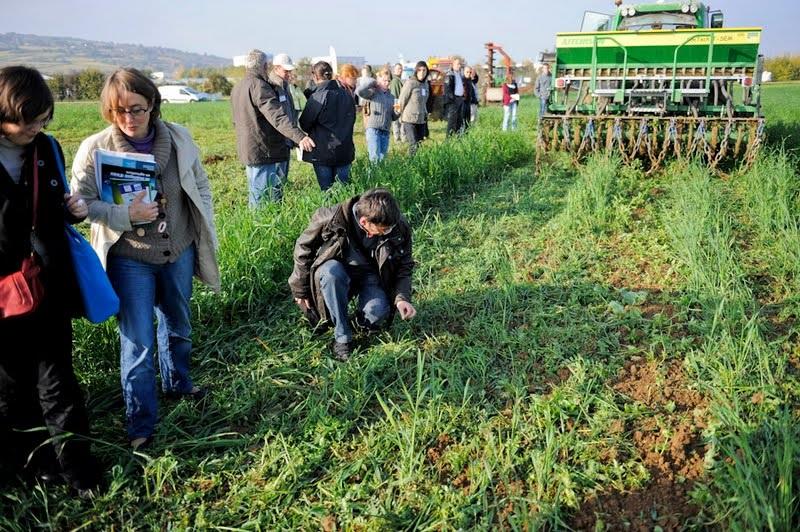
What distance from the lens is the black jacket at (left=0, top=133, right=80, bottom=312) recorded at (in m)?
2.05

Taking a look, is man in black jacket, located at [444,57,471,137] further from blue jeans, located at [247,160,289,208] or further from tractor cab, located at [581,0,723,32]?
blue jeans, located at [247,160,289,208]

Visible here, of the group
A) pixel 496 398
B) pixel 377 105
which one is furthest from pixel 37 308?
pixel 377 105

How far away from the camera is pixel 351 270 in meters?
3.56

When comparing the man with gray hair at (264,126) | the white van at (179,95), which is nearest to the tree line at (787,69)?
the white van at (179,95)

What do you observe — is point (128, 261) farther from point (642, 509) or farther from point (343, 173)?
point (343, 173)

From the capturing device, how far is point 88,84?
147ft

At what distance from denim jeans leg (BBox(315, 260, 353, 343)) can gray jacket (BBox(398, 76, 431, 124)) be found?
621cm

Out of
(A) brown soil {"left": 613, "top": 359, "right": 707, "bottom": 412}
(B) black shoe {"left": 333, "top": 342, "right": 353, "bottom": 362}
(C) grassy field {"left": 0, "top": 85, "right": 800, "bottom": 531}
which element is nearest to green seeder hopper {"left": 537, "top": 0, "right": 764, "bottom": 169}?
(C) grassy field {"left": 0, "top": 85, "right": 800, "bottom": 531}

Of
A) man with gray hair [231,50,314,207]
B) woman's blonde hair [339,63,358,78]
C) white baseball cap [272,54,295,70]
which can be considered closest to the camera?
man with gray hair [231,50,314,207]

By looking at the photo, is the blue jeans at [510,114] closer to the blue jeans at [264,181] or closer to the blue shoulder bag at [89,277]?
the blue jeans at [264,181]

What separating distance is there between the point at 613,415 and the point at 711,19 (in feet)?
31.0

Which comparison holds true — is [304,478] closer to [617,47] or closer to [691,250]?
[691,250]

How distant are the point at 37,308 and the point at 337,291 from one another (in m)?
1.60

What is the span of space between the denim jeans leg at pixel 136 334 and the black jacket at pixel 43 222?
250mm
